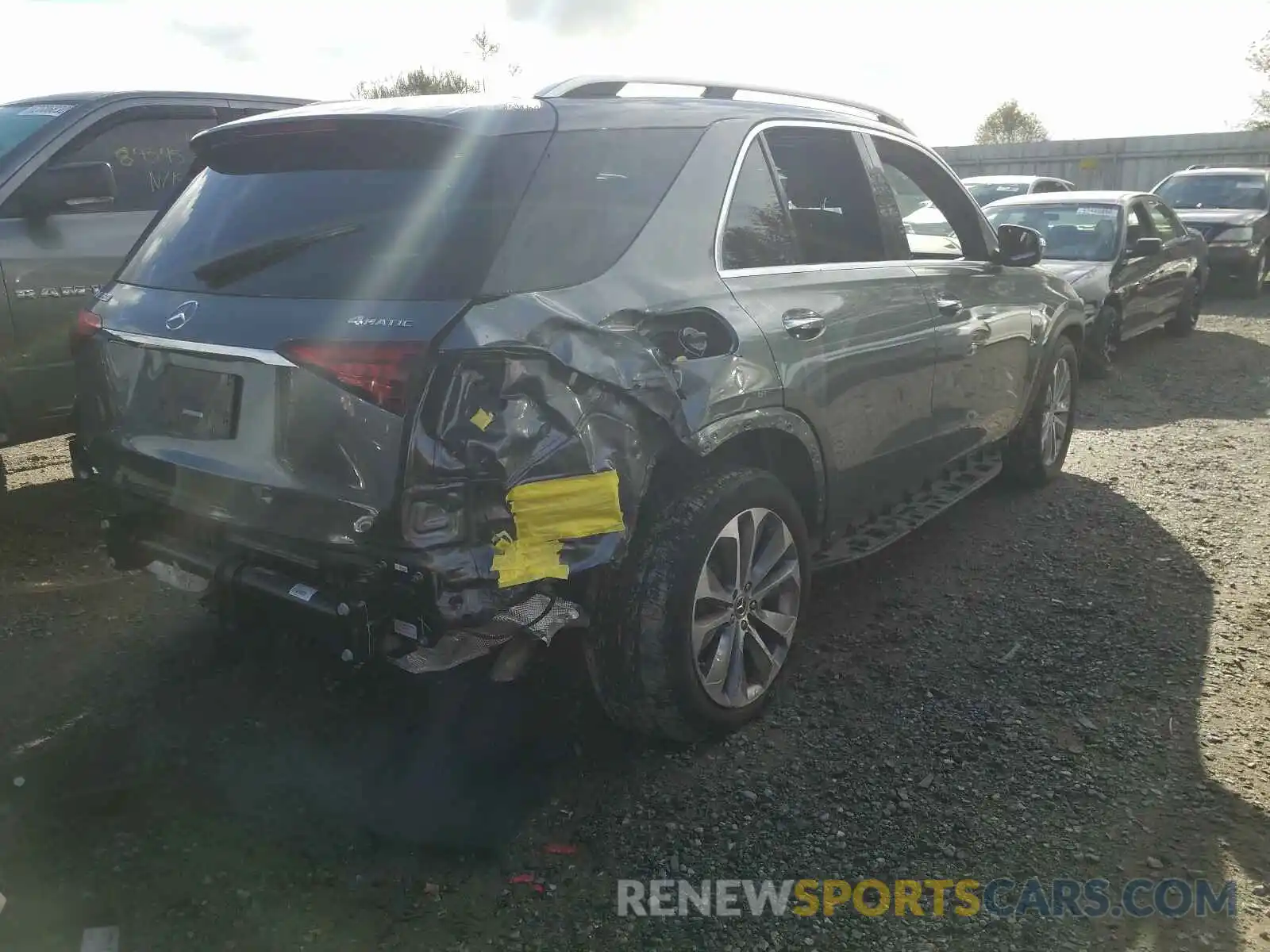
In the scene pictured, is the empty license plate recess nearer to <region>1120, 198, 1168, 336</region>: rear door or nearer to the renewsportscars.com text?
the renewsportscars.com text

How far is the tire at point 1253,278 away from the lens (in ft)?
48.0

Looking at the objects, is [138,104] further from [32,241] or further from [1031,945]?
[1031,945]

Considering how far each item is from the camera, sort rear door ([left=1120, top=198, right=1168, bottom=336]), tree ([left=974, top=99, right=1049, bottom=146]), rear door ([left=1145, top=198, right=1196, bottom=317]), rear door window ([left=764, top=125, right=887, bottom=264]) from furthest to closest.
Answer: tree ([left=974, top=99, right=1049, bottom=146]) < rear door ([left=1145, top=198, right=1196, bottom=317]) < rear door ([left=1120, top=198, right=1168, bottom=336]) < rear door window ([left=764, top=125, right=887, bottom=264])

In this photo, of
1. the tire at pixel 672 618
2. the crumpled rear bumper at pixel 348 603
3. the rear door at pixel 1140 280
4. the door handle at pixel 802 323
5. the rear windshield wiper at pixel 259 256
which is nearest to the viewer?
the crumpled rear bumper at pixel 348 603

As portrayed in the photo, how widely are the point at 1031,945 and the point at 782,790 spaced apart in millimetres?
802

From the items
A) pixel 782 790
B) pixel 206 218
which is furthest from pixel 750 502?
pixel 206 218

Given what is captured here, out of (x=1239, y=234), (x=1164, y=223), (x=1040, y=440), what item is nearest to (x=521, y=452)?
(x=1040, y=440)

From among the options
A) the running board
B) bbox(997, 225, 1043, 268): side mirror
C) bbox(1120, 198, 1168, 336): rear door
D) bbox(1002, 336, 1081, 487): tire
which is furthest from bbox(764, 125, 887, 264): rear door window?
bbox(1120, 198, 1168, 336): rear door

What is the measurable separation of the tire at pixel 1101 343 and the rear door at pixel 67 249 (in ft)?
23.9

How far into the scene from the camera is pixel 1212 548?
5.00 meters

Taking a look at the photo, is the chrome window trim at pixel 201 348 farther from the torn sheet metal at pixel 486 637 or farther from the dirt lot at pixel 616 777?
the dirt lot at pixel 616 777

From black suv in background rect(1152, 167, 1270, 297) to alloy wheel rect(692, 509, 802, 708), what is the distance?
43.7 ft

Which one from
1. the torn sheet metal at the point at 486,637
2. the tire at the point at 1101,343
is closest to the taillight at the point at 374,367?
the torn sheet metal at the point at 486,637

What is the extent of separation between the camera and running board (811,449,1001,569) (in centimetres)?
401
